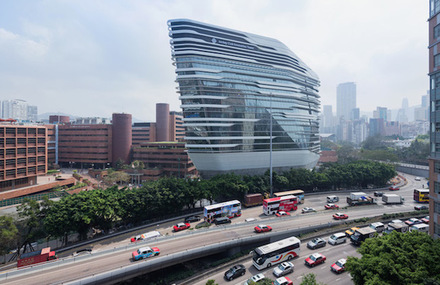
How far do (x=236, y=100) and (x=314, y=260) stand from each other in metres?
46.0

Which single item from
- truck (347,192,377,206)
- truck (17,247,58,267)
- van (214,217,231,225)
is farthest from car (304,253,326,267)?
truck (17,247,58,267)

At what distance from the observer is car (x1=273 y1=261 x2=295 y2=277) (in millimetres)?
24016

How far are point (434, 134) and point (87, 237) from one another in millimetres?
49300

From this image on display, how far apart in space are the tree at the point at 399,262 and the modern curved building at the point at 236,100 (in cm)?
4296

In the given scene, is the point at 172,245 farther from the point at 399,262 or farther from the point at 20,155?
the point at 20,155

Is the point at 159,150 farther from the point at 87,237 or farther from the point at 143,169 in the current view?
the point at 87,237

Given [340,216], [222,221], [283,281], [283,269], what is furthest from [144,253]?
[340,216]

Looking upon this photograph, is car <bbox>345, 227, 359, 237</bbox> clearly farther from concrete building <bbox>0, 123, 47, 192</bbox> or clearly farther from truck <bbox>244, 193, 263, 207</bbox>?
concrete building <bbox>0, 123, 47, 192</bbox>

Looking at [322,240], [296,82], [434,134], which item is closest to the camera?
[434,134]

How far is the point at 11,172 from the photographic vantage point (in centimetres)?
4688

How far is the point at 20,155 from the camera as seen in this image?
48844 mm

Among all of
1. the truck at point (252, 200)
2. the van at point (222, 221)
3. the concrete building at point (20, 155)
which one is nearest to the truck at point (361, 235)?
the van at point (222, 221)

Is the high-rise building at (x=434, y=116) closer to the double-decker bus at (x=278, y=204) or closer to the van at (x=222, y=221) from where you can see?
the double-decker bus at (x=278, y=204)

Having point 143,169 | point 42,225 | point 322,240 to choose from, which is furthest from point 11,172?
point 322,240
